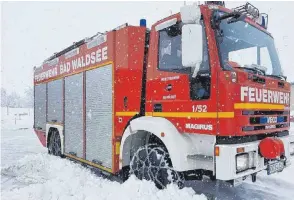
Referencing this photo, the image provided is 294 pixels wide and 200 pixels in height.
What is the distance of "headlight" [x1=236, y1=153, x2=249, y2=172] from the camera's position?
362 centimetres

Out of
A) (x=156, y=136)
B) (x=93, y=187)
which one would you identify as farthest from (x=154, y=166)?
(x=93, y=187)

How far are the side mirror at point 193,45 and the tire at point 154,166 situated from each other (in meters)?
1.44

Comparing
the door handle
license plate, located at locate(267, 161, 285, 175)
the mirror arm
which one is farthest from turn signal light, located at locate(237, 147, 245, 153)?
the mirror arm

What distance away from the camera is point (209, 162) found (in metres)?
3.87

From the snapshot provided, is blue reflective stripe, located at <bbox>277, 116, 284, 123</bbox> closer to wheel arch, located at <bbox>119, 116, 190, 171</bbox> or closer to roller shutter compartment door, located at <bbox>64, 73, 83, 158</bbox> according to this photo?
wheel arch, located at <bbox>119, 116, 190, 171</bbox>

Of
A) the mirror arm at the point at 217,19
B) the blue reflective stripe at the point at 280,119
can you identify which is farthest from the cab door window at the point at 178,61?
the blue reflective stripe at the point at 280,119

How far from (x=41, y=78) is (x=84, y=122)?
3.93m

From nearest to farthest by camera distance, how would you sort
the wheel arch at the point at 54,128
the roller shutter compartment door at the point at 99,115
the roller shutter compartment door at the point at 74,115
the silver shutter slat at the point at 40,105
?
the roller shutter compartment door at the point at 99,115 → the roller shutter compartment door at the point at 74,115 → the wheel arch at the point at 54,128 → the silver shutter slat at the point at 40,105

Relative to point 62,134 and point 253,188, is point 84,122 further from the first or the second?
point 253,188

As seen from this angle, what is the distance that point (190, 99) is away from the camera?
13.2 ft

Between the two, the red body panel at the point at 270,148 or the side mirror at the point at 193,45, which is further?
the red body panel at the point at 270,148

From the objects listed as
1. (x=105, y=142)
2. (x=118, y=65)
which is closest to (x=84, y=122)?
(x=105, y=142)

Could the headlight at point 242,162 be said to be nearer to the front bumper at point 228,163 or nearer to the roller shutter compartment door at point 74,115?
the front bumper at point 228,163

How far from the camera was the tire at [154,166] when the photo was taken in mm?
4199
